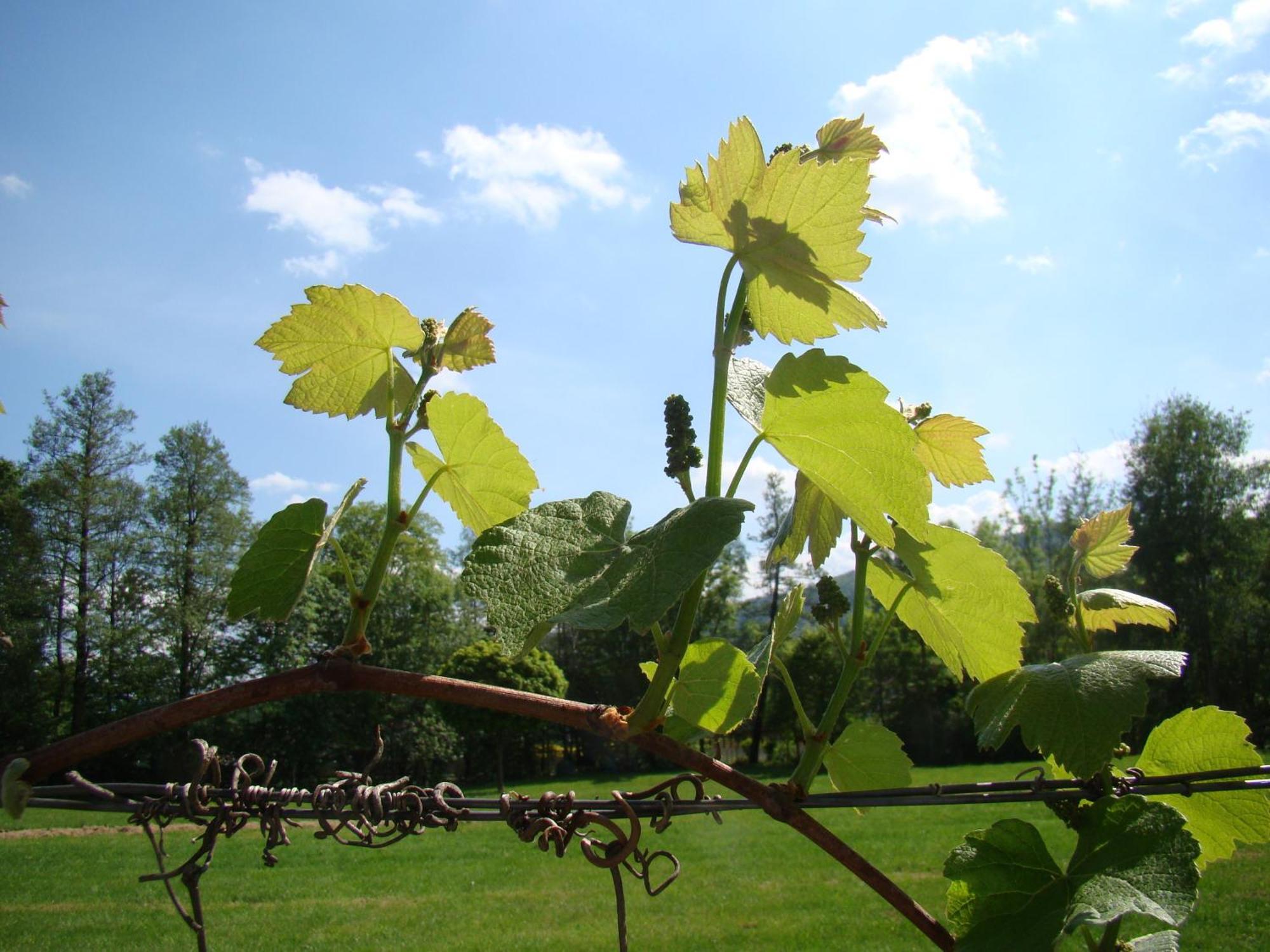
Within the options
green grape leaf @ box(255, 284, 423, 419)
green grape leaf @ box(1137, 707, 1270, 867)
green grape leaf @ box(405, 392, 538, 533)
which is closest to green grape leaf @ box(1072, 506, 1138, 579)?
green grape leaf @ box(1137, 707, 1270, 867)

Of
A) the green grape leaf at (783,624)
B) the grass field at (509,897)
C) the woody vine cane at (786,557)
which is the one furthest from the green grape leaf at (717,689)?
the grass field at (509,897)

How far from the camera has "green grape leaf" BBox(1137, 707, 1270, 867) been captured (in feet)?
2.21

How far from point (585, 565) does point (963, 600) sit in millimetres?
357

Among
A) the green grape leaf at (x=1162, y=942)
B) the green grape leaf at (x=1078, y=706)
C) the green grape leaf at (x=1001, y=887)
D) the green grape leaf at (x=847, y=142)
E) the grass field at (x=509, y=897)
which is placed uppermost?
the green grape leaf at (x=847, y=142)

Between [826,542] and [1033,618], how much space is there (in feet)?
0.53

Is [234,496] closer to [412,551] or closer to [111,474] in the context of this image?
[111,474]

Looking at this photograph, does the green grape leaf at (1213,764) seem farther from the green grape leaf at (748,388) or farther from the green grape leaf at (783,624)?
the green grape leaf at (748,388)

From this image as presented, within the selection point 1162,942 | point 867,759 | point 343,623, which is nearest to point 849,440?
point 867,759

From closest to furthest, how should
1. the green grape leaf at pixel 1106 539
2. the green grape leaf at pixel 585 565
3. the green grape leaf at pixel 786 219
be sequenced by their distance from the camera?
the green grape leaf at pixel 585 565 < the green grape leaf at pixel 786 219 < the green grape leaf at pixel 1106 539

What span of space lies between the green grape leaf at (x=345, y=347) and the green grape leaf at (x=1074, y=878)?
537 mm

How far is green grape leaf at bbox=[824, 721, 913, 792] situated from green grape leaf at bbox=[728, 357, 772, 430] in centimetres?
30

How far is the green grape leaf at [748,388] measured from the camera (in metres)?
0.53

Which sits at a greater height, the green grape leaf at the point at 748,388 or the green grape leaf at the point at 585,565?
the green grape leaf at the point at 748,388

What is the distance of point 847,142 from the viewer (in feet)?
1.93
